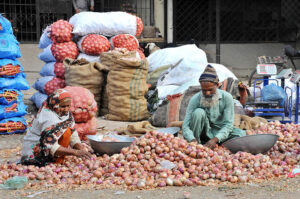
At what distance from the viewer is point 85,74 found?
688 centimetres

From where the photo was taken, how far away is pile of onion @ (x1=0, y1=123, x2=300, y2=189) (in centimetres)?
349

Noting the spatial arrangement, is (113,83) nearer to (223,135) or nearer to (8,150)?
(8,150)

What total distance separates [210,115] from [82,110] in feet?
4.85

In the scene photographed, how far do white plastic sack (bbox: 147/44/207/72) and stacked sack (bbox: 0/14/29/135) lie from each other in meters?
2.54

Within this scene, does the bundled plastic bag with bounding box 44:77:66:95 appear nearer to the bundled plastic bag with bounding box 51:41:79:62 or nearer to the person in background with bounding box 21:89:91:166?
the bundled plastic bag with bounding box 51:41:79:62

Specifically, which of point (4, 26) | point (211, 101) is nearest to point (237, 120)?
point (211, 101)

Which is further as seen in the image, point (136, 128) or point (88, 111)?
point (136, 128)

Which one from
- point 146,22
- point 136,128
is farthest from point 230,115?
point 146,22

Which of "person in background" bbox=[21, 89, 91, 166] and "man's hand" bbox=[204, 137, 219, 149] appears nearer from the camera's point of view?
"person in background" bbox=[21, 89, 91, 166]

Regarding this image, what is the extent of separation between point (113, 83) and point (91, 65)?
52cm

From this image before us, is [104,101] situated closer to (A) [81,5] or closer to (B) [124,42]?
(B) [124,42]

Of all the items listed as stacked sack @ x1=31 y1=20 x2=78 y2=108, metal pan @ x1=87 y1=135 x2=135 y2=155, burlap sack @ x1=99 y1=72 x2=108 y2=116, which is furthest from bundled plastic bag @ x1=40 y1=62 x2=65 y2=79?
metal pan @ x1=87 y1=135 x2=135 y2=155

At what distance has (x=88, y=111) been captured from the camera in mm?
5059

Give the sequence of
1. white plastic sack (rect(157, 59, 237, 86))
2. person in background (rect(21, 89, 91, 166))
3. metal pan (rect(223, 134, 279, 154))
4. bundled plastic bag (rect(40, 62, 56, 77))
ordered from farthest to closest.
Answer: bundled plastic bag (rect(40, 62, 56, 77)), white plastic sack (rect(157, 59, 237, 86)), metal pan (rect(223, 134, 279, 154)), person in background (rect(21, 89, 91, 166))
